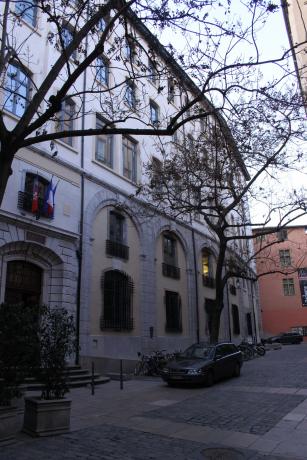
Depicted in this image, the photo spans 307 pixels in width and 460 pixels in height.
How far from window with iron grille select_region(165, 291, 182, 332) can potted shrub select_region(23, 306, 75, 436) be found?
51.9 ft

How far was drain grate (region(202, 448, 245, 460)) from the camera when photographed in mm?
6652

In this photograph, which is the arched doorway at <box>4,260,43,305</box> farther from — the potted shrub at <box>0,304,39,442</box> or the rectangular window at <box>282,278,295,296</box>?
the rectangular window at <box>282,278,295,296</box>

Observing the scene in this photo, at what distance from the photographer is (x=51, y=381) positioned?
8336 mm

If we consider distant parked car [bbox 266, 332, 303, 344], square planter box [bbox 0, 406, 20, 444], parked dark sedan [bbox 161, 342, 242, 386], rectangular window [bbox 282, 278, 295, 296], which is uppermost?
rectangular window [bbox 282, 278, 295, 296]

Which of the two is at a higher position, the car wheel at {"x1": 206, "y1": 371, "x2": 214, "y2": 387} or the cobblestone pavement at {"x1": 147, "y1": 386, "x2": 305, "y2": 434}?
the car wheel at {"x1": 206, "y1": 371, "x2": 214, "y2": 387}

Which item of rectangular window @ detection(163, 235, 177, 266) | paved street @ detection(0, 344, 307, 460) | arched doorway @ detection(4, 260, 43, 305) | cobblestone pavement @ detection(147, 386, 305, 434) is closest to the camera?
paved street @ detection(0, 344, 307, 460)

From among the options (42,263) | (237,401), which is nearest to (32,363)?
(237,401)

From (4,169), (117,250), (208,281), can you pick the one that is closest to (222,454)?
(4,169)

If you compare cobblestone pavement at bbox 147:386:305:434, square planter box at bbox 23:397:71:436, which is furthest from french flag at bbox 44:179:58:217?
square planter box at bbox 23:397:71:436

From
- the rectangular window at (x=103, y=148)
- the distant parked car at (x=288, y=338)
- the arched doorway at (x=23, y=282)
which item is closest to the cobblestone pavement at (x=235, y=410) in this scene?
the arched doorway at (x=23, y=282)

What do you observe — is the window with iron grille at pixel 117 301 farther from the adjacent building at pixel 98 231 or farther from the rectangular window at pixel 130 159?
the rectangular window at pixel 130 159

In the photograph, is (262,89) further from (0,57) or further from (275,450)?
(275,450)

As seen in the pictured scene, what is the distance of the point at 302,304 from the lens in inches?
2053

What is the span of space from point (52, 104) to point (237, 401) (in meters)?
8.84
